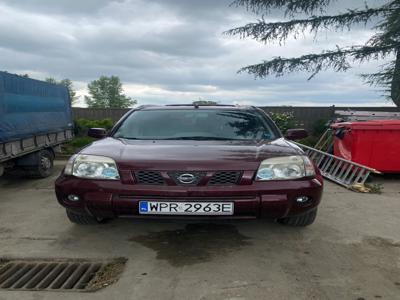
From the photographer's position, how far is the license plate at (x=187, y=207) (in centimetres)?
347

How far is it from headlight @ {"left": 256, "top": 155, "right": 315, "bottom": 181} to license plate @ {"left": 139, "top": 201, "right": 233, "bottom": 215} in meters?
0.39

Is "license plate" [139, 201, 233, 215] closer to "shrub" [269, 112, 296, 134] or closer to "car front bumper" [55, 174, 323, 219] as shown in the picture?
"car front bumper" [55, 174, 323, 219]

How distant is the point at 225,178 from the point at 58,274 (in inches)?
63.1

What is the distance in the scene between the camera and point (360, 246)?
403cm

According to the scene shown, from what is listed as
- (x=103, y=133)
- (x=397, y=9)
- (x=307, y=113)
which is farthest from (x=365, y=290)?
(x=397, y=9)

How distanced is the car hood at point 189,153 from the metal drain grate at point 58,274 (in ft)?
2.91

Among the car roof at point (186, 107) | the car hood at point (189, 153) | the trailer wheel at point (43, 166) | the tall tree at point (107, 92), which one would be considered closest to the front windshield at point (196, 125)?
the car roof at point (186, 107)

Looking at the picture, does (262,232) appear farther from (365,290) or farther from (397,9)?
(397,9)

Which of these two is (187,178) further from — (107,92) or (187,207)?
(107,92)

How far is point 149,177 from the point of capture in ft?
11.6

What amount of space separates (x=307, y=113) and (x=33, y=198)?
405 inches

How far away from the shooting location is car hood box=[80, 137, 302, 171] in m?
3.53

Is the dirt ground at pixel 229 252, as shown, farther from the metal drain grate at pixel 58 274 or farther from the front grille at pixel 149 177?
the front grille at pixel 149 177

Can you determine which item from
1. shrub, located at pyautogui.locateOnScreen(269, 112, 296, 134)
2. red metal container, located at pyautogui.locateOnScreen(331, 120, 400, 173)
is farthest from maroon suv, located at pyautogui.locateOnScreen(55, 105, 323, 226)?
shrub, located at pyautogui.locateOnScreen(269, 112, 296, 134)
